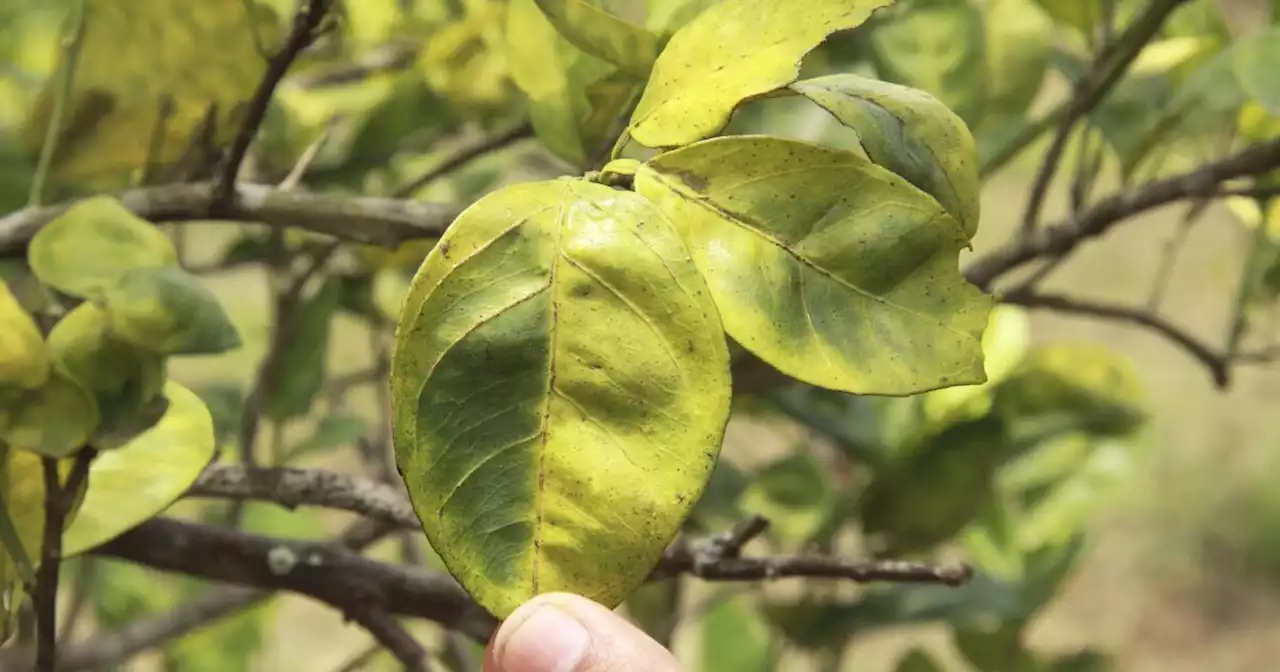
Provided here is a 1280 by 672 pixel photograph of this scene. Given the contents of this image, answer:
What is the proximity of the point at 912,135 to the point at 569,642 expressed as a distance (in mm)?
103

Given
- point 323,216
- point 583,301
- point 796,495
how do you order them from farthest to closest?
point 796,495 < point 323,216 < point 583,301

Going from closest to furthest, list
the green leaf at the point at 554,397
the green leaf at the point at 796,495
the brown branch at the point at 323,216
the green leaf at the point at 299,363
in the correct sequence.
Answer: the green leaf at the point at 554,397, the brown branch at the point at 323,216, the green leaf at the point at 299,363, the green leaf at the point at 796,495

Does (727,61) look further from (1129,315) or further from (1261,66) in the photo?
(1129,315)

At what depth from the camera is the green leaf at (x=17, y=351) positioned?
20cm

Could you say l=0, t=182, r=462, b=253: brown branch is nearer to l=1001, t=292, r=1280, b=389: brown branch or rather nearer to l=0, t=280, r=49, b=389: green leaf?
l=0, t=280, r=49, b=389: green leaf

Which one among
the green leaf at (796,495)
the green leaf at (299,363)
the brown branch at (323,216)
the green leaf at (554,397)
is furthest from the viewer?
the green leaf at (796,495)

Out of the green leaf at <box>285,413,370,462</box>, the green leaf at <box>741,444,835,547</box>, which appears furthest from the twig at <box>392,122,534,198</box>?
the green leaf at <box>741,444,835,547</box>

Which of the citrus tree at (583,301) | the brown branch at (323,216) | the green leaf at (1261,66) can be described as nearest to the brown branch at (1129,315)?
the citrus tree at (583,301)

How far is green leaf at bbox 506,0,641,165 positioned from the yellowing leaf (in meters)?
0.07

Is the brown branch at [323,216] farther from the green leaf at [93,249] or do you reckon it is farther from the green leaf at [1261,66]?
the green leaf at [1261,66]

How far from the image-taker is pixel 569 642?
178 millimetres

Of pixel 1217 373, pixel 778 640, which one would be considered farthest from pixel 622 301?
pixel 778 640

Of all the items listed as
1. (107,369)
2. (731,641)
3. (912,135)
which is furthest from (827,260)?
(731,641)

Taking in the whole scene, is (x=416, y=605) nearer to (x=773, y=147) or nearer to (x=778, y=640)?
(x=773, y=147)
